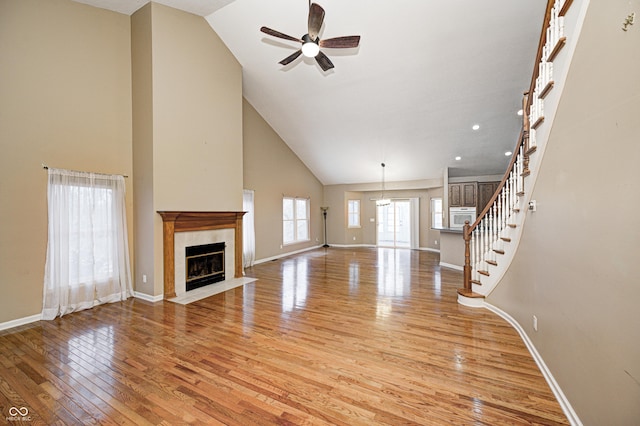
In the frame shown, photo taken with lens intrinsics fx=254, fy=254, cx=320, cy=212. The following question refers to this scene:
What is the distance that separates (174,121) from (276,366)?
4.22 metres

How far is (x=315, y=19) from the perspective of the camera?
2920 mm

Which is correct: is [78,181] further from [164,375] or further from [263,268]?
[263,268]

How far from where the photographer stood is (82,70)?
3.89 meters

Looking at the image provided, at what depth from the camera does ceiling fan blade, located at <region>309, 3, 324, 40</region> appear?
2.78 meters

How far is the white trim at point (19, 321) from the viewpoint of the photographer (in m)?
3.18

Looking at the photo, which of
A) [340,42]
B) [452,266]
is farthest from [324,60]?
[452,266]

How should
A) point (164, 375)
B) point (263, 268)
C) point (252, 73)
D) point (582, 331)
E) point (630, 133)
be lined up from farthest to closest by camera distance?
point (263, 268) < point (252, 73) < point (164, 375) < point (582, 331) < point (630, 133)

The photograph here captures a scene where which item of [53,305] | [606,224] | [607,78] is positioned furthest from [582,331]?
[53,305]

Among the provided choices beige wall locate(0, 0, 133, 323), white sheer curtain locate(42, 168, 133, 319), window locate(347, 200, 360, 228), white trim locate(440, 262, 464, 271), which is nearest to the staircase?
white trim locate(440, 262, 464, 271)

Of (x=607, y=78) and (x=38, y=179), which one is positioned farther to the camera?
(x=38, y=179)

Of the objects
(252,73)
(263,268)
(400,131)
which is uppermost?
(252,73)

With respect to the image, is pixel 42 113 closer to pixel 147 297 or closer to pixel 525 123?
pixel 147 297

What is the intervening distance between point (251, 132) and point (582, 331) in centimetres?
707

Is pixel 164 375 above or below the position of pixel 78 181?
below
